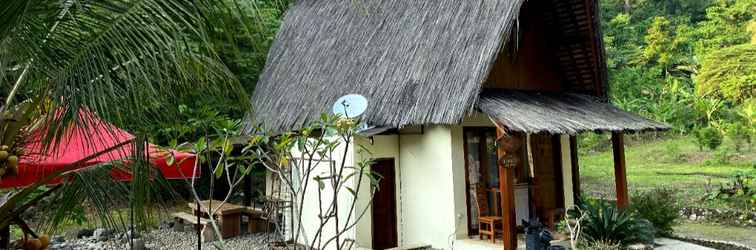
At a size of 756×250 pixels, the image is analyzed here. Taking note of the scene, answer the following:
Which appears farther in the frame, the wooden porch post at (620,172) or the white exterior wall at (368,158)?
the wooden porch post at (620,172)

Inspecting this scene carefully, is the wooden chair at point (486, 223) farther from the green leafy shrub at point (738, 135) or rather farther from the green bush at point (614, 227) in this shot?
the green leafy shrub at point (738, 135)

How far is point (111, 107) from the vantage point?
2.06 m

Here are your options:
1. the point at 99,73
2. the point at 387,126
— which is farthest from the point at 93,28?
the point at 387,126

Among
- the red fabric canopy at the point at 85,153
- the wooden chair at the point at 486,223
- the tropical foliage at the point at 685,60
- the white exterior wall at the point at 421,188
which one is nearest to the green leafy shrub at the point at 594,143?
the tropical foliage at the point at 685,60

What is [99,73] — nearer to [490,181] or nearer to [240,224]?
[490,181]

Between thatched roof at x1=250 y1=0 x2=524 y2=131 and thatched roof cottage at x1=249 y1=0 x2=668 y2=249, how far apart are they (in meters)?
0.02

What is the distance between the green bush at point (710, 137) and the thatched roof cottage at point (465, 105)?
29.8ft

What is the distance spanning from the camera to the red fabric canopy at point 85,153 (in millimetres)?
2295

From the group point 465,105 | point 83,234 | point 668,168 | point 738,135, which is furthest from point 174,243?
point 738,135

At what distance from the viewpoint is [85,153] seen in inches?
124

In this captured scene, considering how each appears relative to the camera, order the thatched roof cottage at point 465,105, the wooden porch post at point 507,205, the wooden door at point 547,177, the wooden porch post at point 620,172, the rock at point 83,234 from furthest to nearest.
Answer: the rock at point 83,234, the wooden door at point 547,177, the wooden porch post at point 620,172, the thatched roof cottage at point 465,105, the wooden porch post at point 507,205

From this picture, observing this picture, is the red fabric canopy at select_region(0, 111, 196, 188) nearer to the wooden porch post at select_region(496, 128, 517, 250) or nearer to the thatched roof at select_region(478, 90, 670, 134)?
the wooden porch post at select_region(496, 128, 517, 250)

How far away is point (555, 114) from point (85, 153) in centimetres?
594

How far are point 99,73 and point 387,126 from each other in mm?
5709
